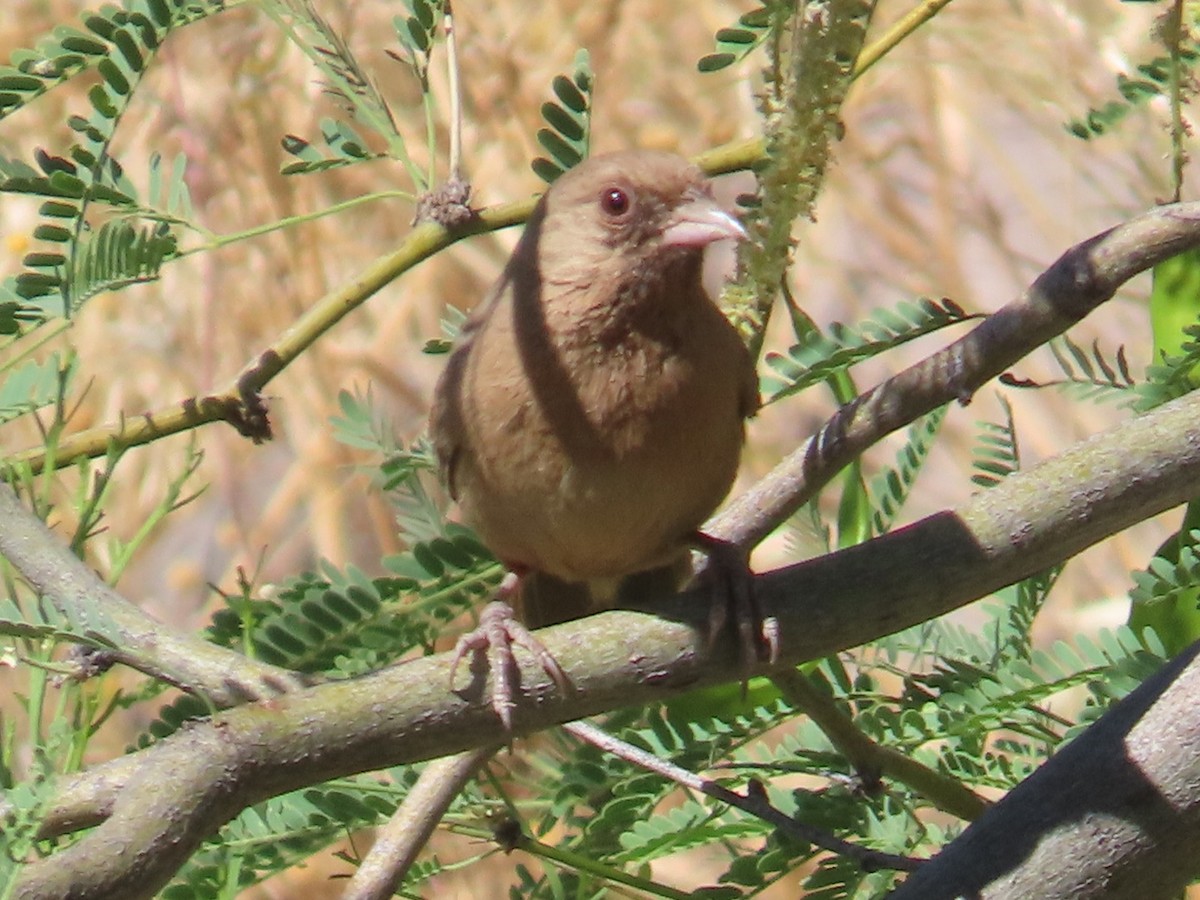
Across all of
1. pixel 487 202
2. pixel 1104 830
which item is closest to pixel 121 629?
pixel 1104 830

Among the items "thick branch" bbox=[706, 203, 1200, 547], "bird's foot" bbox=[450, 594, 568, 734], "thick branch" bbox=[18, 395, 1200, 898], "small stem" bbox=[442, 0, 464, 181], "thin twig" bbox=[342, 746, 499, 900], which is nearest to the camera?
"thick branch" bbox=[18, 395, 1200, 898]

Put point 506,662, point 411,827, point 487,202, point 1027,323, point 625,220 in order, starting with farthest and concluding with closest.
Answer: point 487,202 → point 625,220 → point 411,827 → point 1027,323 → point 506,662

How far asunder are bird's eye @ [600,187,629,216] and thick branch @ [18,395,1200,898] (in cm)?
83

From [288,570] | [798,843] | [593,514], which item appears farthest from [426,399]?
[798,843]

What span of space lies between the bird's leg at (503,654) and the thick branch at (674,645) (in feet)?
0.05

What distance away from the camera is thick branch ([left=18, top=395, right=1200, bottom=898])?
66.6 inches

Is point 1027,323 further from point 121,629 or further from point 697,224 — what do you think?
point 121,629

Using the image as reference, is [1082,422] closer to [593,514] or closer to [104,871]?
[593,514]

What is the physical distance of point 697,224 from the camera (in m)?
2.78

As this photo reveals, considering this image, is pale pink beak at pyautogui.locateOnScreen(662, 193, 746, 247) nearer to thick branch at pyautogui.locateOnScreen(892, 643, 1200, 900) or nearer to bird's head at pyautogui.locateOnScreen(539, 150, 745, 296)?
bird's head at pyautogui.locateOnScreen(539, 150, 745, 296)

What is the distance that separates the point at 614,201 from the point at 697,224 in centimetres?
16

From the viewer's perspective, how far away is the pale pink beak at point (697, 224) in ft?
8.95

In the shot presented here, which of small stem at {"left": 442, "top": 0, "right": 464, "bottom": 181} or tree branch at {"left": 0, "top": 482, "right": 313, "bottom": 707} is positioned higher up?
small stem at {"left": 442, "top": 0, "right": 464, "bottom": 181}

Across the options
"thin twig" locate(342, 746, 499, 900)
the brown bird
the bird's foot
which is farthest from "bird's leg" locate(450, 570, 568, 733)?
the brown bird
